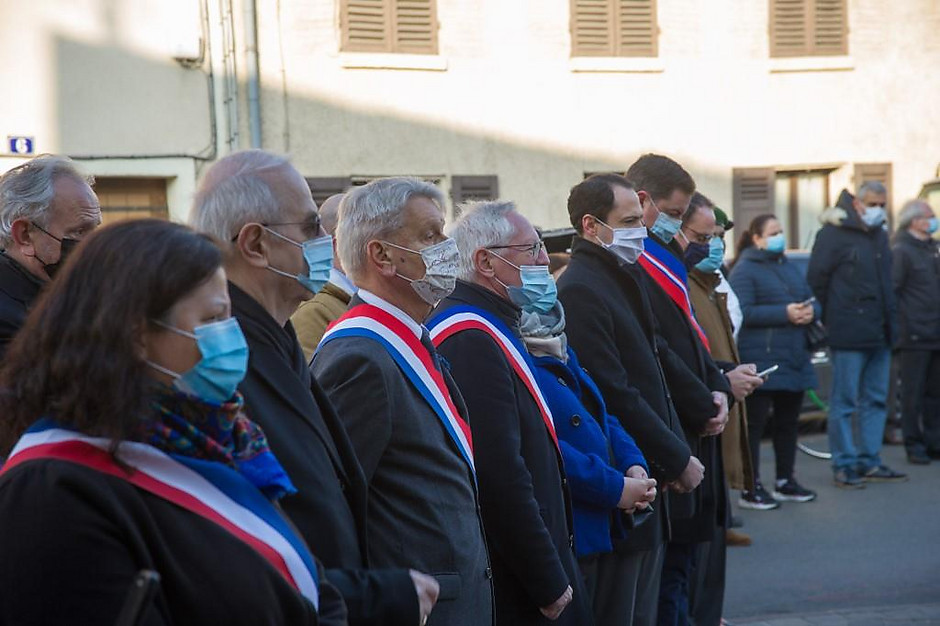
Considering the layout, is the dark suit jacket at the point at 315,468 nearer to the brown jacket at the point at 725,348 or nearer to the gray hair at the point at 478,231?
the gray hair at the point at 478,231

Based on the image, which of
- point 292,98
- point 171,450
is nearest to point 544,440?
point 171,450

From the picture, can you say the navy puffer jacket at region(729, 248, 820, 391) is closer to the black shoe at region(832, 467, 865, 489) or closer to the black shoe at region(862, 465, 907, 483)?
the black shoe at region(832, 467, 865, 489)

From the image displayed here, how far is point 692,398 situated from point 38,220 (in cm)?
290

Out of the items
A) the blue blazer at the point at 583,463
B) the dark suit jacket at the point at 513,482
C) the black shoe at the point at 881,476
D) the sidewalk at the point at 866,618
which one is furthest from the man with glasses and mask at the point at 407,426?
the black shoe at the point at 881,476

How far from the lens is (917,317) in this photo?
444 inches

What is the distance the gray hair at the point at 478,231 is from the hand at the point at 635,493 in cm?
89

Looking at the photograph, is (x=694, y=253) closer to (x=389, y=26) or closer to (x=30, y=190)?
(x=30, y=190)

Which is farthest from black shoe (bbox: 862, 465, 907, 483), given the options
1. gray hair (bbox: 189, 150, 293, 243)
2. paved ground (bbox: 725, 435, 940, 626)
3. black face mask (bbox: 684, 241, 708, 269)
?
gray hair (bbox: 189, 150, 293, 243)

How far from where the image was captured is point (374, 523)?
3418mm

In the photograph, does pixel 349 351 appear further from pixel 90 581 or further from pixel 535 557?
pixel 90 581

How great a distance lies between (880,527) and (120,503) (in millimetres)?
7863

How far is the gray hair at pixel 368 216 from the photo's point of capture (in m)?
3.78

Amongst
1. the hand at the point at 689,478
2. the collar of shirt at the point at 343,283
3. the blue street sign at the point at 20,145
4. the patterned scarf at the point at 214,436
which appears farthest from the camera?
the blue street sign at the point at 20,145

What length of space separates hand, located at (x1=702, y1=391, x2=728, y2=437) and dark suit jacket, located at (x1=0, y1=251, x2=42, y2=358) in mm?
3013
